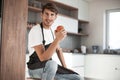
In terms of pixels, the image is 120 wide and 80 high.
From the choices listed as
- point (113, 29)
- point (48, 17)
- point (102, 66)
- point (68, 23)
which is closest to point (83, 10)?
point (68, 23)

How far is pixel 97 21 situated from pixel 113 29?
53cm

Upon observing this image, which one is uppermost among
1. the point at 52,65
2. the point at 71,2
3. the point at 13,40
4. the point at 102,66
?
the point at 71,2

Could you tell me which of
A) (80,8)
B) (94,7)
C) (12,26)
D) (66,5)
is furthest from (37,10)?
(12,26)

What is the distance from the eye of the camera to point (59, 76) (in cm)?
137

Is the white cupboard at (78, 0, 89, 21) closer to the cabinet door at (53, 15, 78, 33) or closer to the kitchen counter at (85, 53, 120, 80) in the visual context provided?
the cabinet door at (53, 15, 78, 33)

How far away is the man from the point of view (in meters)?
1.32

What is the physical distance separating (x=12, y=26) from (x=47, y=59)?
409 mm

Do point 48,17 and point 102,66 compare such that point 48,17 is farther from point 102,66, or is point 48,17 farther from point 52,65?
point 102,66

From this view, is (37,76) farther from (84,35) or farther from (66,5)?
(84,35)

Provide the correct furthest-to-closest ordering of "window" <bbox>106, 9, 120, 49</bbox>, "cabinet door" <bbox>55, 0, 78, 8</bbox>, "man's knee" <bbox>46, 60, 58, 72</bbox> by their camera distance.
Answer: "window" <bbox>106, 9, 120, 49</bbox>
"cabinet door" <bbox>55, 0, 78, 8</bbox>
"man's knee" <bbox>46, 60, 58, 72</bbox>

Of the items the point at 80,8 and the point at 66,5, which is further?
the point at 80,8

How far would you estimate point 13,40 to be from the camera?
1.55m

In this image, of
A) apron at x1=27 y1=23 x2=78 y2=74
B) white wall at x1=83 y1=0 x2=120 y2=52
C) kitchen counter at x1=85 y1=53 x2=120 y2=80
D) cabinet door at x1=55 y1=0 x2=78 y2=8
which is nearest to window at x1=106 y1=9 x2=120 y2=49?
white wall at x1=83 y1=0 x2=120 y2=52

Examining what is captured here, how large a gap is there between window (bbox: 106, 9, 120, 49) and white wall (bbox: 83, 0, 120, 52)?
172 millimetres
